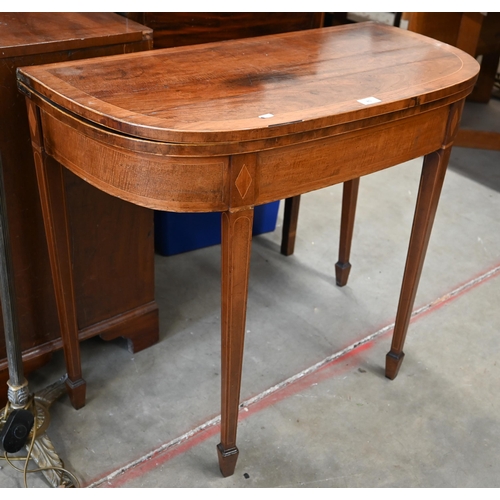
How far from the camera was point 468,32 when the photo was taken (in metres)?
2.88

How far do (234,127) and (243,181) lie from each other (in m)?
0.10

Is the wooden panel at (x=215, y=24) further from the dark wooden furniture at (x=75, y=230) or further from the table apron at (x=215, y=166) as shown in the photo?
the table apron at (x=215, y=166)

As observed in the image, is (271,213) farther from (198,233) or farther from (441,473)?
(441,473)

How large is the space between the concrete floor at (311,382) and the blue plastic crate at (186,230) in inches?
1.8

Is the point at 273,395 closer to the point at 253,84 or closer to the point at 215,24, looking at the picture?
the point at 253,84

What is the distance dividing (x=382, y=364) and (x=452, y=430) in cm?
27

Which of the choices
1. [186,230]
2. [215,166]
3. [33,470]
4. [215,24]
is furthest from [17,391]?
[215,24]

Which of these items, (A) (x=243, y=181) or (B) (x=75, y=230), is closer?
(A) (x=243, y=181)

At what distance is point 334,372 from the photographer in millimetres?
1758

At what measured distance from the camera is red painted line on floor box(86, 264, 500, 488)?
1.44m

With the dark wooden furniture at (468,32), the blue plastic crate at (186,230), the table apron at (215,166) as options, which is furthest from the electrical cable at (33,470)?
the dark wooden furniture at (468,32)

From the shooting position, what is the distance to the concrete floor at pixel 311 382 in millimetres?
1471

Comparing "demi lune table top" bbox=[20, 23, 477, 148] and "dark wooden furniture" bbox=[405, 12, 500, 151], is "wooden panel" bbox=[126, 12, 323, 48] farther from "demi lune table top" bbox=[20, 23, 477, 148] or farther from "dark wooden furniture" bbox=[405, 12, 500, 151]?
"dark wooden furniture" bbox=[405, 12, 500, 151]

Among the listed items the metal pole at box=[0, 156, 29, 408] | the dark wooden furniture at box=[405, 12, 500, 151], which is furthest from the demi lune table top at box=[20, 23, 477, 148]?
the dark wooden furniture at box=[405, 12, 500, 151]
